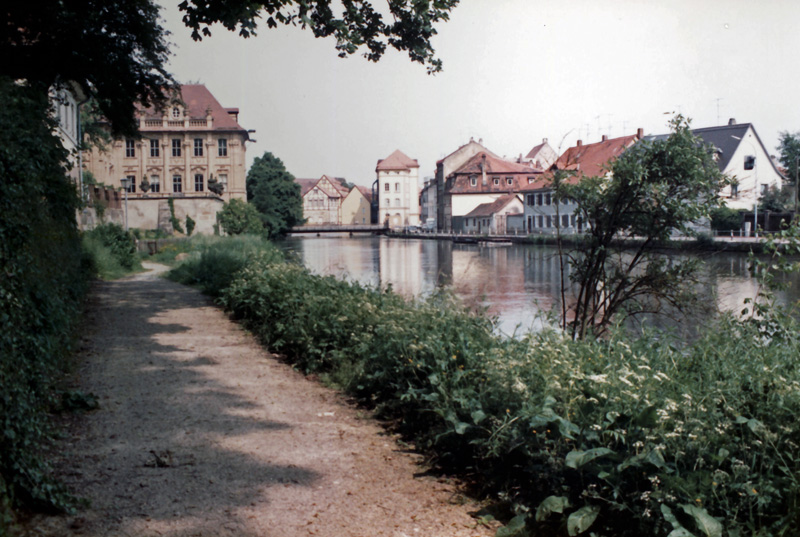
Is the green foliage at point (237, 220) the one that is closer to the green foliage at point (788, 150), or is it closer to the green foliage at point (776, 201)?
the green foliage at point (776, 201)

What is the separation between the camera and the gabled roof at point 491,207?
81562 millimetres

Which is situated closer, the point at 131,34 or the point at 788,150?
the point at 131,34

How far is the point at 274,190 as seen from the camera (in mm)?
80000

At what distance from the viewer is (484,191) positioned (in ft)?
307

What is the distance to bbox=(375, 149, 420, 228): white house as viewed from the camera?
124 m

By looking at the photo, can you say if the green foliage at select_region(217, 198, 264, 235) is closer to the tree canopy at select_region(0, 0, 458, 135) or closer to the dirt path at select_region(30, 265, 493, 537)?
the tree canopy at select_region(0, 0, 458, 135)

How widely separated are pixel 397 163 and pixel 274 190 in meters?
47.3

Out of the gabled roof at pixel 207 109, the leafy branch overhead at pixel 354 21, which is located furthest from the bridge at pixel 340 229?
the leafy branch overhead at pixel 354 21

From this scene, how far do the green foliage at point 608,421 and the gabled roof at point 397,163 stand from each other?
388 feet

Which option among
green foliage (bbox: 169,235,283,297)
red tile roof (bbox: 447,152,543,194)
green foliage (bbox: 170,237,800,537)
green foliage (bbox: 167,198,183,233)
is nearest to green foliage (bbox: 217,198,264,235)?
green foliage (bbox: 167,198,183,233)

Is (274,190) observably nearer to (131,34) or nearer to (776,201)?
(776,201)

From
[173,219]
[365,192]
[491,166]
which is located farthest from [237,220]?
[365,192]

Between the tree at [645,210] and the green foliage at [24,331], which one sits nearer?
the green foliage at [24,331]

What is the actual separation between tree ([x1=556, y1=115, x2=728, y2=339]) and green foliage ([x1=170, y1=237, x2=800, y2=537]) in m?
4.06
